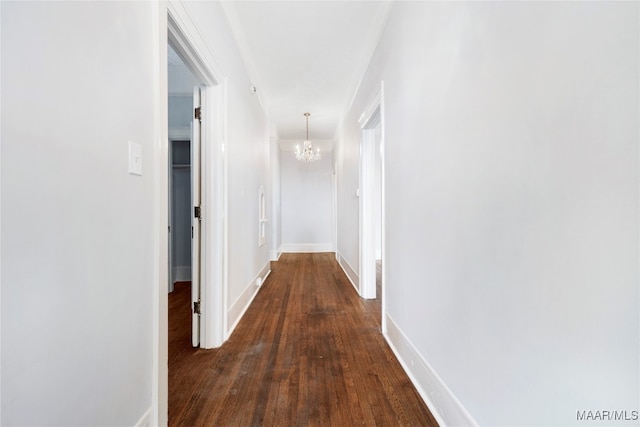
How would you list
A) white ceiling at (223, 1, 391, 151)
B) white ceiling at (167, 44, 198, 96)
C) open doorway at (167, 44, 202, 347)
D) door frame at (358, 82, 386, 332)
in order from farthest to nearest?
door frame at (358, 82, 386, 332) → open doorway at (167, 44, 202, 347) → white ceiling at (167, 44, 198, 96) → white ceiling at (223, 1, 391, 151)

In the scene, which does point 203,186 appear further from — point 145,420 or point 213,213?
point 145,420

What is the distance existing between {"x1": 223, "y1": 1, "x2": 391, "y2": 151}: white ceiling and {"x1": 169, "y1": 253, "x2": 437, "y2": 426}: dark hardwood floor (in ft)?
8.85

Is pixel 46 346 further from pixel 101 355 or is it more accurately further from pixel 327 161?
pixel 327 161

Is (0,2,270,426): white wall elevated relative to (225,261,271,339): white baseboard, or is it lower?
elevated

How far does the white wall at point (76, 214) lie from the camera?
664mm

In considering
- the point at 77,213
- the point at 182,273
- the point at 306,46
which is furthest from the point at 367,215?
the point at 182,273

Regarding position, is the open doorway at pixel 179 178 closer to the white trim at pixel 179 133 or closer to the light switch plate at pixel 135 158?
the white trim at pixel 179 133

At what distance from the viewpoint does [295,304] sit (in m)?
3.26

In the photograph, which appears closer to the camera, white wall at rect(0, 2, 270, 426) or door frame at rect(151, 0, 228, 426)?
white wall at rect(0, 2, 270, 426)

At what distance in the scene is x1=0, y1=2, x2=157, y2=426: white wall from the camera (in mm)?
664

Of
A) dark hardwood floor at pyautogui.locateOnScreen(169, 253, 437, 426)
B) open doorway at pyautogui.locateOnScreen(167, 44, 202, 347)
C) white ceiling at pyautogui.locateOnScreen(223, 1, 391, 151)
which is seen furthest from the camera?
open doorway at pyautogui.locateOnScreen(167, 44, 202, 347)

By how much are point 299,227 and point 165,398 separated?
20.6 ft

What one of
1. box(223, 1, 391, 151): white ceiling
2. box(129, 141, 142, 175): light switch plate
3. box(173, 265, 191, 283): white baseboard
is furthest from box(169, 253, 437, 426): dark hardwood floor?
box(223, 1, 391, 151): white ceiling

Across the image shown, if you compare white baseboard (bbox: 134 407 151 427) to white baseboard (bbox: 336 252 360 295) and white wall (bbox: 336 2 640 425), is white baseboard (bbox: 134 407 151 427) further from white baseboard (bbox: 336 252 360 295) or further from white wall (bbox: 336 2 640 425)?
white baseboard (bbox: 336 252 360 295)
